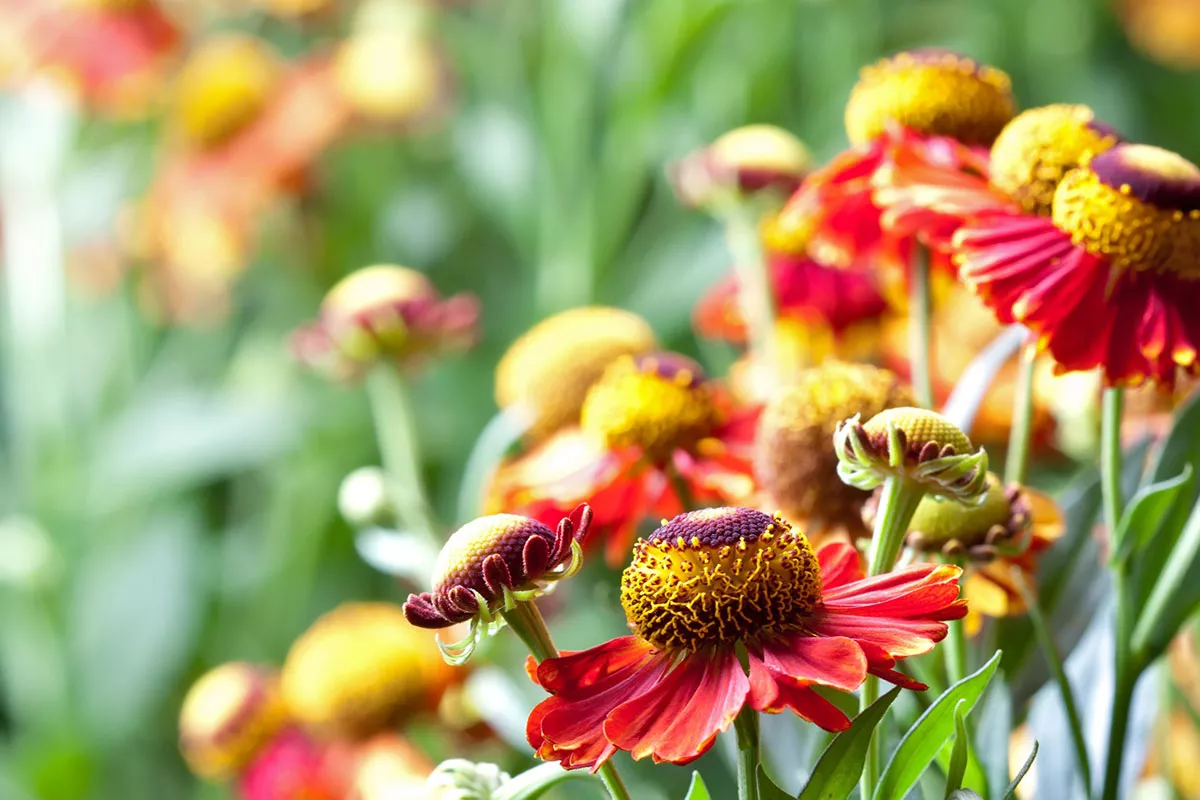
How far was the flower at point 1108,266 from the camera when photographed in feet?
1.08

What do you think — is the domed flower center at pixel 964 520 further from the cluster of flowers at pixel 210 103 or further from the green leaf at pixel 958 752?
the cluster of flowers at pixel 210 103

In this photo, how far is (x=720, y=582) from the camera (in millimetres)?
271

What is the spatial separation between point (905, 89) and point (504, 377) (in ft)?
0.77

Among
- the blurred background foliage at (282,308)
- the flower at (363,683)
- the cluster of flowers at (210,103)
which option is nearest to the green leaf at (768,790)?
the flower at (363,683)

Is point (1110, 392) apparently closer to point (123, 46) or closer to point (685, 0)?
point (685, 0)

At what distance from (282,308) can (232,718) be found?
1.91 feet

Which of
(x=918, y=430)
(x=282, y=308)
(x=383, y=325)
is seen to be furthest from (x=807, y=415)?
(x=282, y=308)

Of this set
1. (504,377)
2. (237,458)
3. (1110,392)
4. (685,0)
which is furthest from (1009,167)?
(237,458)

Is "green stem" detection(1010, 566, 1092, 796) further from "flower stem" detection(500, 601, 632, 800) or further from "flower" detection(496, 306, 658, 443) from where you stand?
"flower" detection(496, 306, 658, 443)

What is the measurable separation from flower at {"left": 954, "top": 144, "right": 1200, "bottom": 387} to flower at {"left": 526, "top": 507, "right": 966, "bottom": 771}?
0.32ft

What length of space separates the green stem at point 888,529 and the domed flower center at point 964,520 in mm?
38

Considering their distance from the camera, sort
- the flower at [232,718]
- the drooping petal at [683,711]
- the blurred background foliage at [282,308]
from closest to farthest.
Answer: the drooping petal at [683,711], the flower at [232,718], the blurred background foliage at [282,308]

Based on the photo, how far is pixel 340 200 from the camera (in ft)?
3.77

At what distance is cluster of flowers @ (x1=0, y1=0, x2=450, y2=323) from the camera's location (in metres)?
0.97
